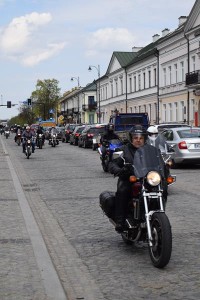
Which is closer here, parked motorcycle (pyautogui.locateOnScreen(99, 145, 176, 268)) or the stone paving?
the stone paving

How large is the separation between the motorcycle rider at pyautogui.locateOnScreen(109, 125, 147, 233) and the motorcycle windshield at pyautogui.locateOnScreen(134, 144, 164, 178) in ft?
0.79

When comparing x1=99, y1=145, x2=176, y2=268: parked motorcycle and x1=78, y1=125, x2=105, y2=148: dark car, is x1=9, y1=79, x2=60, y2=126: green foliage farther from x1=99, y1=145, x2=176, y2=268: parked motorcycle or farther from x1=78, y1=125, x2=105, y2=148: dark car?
x1=99, y1=145, x2=176, y2=268: parked motorcycle

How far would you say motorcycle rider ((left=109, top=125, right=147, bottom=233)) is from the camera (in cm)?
645

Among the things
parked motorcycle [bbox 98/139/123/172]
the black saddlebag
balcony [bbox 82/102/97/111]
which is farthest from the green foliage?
the black saddlebag

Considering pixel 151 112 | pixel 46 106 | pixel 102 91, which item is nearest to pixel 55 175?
pixel 151 112

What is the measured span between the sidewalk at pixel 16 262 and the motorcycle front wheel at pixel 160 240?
1299 millimetres

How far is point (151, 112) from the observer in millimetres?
66375

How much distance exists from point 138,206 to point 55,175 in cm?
1157

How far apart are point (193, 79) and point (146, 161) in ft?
144

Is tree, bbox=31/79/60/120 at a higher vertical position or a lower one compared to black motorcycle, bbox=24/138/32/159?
higher

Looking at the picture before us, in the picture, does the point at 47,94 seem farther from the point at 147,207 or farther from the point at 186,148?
the point at 147,207

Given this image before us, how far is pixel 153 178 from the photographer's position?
235 inches

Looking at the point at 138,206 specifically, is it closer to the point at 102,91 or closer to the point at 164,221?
the point at 164,221

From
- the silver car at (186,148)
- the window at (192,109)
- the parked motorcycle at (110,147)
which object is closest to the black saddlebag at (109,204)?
the parked motorcycle at (110,147)
